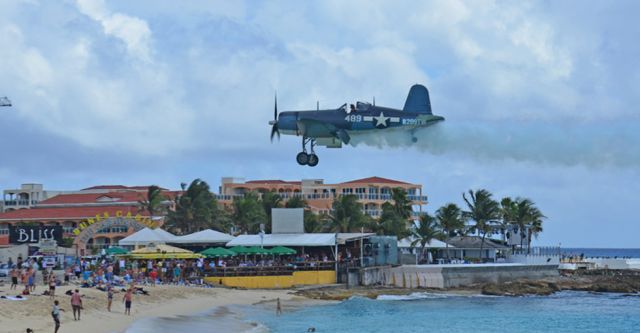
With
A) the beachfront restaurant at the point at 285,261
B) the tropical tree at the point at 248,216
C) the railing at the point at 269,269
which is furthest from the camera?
the tropical tree at the point at 248,216

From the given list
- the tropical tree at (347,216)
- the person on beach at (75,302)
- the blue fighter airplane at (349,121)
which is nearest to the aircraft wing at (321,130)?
the blue fighter airplane at (349,121)

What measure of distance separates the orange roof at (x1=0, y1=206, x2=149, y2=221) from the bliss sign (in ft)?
103

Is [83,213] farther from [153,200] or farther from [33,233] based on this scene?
[33,233]

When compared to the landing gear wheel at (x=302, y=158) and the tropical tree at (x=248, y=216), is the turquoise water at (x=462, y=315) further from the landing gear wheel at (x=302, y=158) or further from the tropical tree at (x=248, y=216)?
the tropical tree at (x=248, y=216)

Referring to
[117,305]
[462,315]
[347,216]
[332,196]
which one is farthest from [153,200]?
[117,305]

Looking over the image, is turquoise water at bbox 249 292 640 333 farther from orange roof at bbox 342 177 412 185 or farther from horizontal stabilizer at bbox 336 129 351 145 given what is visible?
orange roof at bbox 342 177 412 185

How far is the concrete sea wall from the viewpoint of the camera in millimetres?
78750

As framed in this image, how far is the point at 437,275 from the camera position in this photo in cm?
8094

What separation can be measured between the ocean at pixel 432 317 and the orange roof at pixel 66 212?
45.7 metres

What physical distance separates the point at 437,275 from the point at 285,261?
13354mm

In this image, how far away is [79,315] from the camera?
42156 mm

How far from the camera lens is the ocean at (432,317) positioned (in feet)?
167

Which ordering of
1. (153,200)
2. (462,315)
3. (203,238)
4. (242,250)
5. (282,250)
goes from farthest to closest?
(153,200) < (203,238) < (282,250) < (242,250) < (462,315)

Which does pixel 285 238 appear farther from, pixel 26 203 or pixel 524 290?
pixel 26 203
